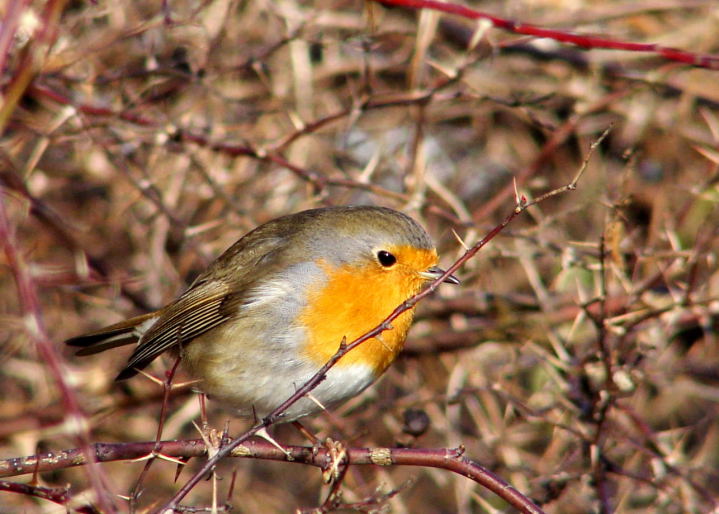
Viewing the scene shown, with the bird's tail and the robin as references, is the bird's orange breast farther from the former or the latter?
the bird's tail

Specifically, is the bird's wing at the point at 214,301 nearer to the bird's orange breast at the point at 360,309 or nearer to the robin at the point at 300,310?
the robin at the point at 300,310

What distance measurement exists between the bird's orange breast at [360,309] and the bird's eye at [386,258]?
1.1 inches

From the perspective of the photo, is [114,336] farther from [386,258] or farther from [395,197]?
[395,197]

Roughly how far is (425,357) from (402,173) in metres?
0.98

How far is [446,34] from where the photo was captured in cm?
503

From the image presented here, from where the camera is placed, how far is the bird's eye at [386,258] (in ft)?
10.2

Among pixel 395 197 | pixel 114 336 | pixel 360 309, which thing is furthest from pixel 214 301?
pixel 395 197

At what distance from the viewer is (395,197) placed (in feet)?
12.6

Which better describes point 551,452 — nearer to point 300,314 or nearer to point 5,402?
point 300,314

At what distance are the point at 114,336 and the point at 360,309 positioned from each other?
113 centimetres

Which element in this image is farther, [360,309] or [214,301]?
[214,301]

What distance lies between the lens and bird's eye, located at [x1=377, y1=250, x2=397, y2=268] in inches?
122

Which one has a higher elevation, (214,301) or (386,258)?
(386,258)

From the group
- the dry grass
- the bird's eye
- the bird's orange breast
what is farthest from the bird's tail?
the bird's eye
